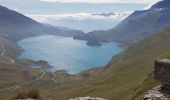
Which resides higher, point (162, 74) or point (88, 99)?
point (162, 74)

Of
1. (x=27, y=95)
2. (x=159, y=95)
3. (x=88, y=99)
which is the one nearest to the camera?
(x=159, y=95)

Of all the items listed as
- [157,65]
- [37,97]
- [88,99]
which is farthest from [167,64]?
[37,97]

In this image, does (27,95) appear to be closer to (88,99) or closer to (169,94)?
(88,99)

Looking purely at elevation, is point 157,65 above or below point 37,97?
above

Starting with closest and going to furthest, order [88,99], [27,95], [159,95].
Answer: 1. [159,95]
2. [88,99]
3. [27,95]

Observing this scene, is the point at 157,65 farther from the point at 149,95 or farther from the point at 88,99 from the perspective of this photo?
the point at 88,99

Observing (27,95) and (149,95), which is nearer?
(149,95)

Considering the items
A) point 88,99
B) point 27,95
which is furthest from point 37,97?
point 88,99
